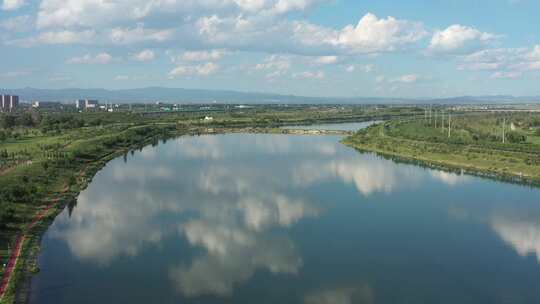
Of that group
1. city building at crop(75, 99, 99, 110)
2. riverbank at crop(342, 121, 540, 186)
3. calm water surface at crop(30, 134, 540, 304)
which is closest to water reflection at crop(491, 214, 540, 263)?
calm water surface at crop(30, 134, 540, 304)

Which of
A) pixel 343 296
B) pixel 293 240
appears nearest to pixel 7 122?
pixel 293 240

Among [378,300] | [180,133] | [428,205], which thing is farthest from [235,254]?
[180,133]

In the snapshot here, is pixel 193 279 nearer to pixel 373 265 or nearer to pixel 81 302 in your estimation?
pixel 81 302

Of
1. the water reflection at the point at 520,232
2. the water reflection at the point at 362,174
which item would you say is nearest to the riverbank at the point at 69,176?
the water reflection at the point at 362,174

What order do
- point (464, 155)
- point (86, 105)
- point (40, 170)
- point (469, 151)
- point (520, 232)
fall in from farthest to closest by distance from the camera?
point (86, 105) < point (469, 151) < point (464, 155) < point (40, 170) < point (520, 232)

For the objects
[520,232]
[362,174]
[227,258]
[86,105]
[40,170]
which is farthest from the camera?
[86,105]

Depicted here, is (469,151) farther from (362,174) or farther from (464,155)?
(362,174)

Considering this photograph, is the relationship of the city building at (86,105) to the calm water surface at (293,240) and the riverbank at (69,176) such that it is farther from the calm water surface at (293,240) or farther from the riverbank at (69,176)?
the calm water surface at (293,240)
